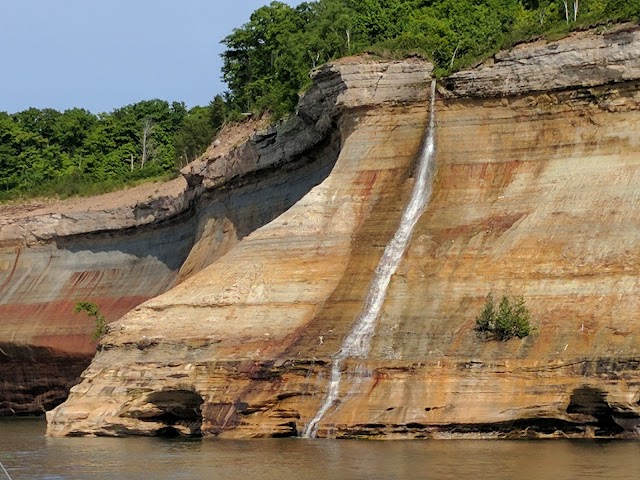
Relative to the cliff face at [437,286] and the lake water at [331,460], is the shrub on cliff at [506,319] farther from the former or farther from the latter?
the lake water at [331,460]

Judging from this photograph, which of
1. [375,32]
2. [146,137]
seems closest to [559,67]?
[375,32]

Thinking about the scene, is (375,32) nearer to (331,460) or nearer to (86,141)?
(331,460)

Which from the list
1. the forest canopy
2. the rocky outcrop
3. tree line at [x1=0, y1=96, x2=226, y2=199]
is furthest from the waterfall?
tree line at [x1=0, y1=96, x2=226, y2=199]

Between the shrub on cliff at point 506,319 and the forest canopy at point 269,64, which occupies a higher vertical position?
the forest canopy at point 269,64

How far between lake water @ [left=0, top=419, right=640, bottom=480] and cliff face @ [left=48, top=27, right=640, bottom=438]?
119 cm

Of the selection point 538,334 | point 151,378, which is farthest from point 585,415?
point 151,378

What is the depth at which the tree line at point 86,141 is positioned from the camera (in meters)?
89.7

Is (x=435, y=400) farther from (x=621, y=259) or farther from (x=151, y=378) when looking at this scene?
(x=151, y=378)

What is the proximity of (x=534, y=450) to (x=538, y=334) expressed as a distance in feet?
14.0

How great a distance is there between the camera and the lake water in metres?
28.5

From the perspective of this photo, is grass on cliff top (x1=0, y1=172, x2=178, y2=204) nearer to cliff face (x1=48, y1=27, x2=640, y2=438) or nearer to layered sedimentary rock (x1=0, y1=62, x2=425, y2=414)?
layered sedimentary rock (x1=0, y1=62, x2=425, y2=414)

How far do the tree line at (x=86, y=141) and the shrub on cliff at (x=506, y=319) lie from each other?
49403 millimetres

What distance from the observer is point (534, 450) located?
105ft

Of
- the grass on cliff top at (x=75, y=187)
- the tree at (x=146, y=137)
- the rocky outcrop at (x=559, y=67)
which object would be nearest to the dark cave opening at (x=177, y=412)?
the rocky outcrop at (x=559, y=67)
